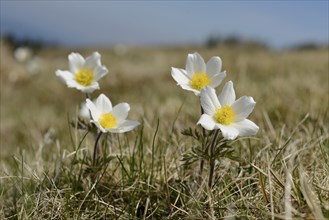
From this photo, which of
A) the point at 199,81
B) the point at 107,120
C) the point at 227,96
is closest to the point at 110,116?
the point at 107,120

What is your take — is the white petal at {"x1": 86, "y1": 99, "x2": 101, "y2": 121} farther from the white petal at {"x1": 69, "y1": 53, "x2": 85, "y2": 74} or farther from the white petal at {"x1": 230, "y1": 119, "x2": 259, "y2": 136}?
the white petal at {"x1": 230, "y1": 119, "x2": 259, "y2": 136}

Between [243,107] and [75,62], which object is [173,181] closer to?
[243,107]

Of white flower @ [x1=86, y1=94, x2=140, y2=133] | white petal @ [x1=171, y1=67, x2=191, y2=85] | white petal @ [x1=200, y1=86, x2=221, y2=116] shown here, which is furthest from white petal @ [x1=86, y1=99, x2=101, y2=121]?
white petal @ [x1=200, y1=86, x2=221, y2=116]

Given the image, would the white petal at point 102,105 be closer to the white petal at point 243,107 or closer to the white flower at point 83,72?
the white flower at point 83,72

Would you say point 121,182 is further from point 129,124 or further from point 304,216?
point 304,216

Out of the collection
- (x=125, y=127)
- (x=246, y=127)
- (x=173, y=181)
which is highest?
(x=246, y=127)

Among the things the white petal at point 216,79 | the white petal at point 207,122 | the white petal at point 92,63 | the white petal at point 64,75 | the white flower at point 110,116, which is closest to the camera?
the white petal at point 207,122

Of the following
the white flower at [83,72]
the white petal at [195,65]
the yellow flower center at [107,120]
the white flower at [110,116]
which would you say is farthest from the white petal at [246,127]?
the white flower at [83,72]

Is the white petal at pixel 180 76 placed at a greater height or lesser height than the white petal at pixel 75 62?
greater
